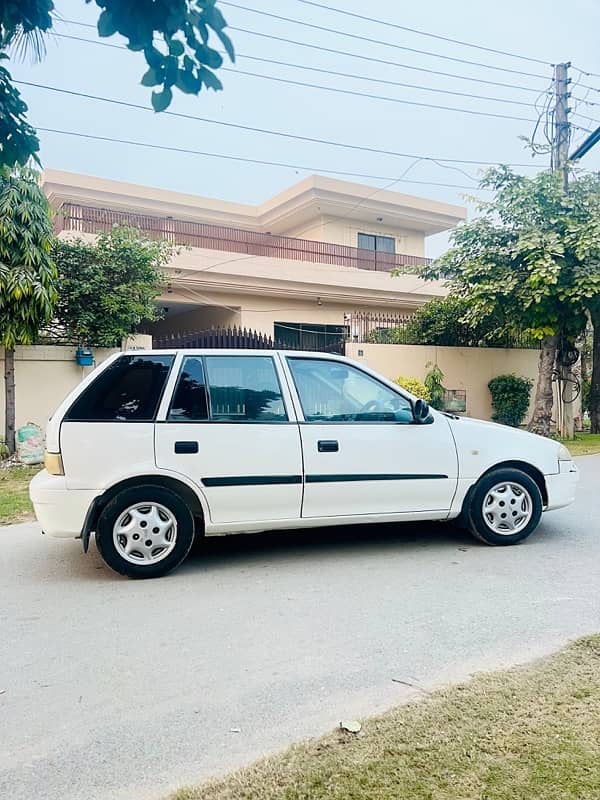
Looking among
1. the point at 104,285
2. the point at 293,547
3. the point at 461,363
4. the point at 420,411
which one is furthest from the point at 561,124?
the point at 293,547

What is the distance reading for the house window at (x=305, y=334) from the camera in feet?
62.8

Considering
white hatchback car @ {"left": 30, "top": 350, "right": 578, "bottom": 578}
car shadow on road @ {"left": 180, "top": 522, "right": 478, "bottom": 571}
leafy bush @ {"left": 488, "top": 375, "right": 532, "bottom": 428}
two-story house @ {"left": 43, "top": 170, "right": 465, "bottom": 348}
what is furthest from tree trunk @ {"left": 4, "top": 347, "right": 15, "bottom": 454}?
leafy bush @ {"left": 488, "top": 375, "right": 532, "bottom": 428}

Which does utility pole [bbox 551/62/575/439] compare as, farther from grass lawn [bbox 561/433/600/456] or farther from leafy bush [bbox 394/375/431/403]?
leafy bush [bbox 394/375/431/403]

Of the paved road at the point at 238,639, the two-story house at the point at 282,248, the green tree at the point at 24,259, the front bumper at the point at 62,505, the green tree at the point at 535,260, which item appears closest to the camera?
the paved road at the point at 238,639

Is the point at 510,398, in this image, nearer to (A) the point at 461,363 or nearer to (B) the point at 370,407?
(A) the point at 461,363

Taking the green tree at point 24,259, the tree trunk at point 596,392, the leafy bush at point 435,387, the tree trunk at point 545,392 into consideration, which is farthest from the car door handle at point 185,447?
the tree trunk at point 596,392

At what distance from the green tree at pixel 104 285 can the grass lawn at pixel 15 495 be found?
10.1 feet

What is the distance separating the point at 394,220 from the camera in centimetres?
2292

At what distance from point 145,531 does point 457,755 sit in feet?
9.74

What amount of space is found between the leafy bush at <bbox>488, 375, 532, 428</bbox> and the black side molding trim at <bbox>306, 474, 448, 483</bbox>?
487 inches

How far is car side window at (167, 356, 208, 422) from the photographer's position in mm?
4891

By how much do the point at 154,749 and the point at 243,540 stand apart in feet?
10.8

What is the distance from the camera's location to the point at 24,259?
10031mm

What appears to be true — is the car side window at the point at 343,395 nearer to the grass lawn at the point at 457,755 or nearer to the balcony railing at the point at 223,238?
the grass lawn at the point at 457,755
